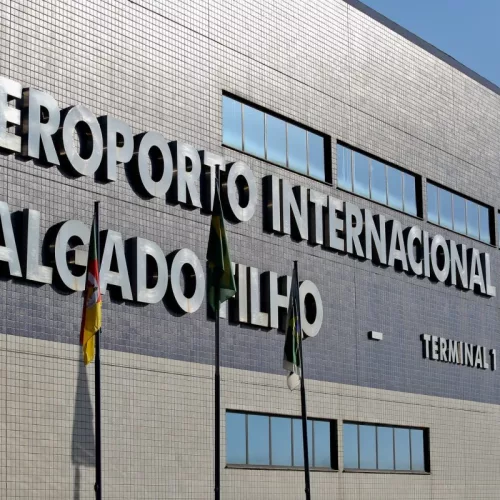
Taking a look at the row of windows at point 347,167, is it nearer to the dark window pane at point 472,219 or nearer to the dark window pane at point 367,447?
the dark window pane at point 472,219

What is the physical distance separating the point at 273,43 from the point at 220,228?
396 inches

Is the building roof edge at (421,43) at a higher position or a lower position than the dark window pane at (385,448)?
higher

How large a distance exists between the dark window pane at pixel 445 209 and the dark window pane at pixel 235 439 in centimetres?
1326

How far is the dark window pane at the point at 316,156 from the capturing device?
3397 cm

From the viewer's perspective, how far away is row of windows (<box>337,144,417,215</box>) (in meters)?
35.3

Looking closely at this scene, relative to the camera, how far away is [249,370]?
2994 centimetres

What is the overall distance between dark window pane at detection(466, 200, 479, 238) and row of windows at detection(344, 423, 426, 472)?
325 inches

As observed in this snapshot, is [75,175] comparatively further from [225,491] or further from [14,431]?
[225,491]

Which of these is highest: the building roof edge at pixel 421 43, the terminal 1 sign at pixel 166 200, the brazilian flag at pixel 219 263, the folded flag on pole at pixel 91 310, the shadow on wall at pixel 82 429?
the building roof edge at pixel 421 43

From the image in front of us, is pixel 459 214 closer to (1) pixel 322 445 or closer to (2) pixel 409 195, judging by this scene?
(2) pixel 409 195

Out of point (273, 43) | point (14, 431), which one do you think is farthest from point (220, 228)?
point (273, 43)

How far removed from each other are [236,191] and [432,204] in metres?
11.1

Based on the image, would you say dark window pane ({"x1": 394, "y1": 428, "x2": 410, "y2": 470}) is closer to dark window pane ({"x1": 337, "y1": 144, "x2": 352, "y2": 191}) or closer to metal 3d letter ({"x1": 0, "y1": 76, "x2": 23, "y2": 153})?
dark window pane ({"x1": 337, "y1": 144, "x2": 352, "y2": 191})

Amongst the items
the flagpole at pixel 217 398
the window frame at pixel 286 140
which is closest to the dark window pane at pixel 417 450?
the window frame at pixel 286 140
